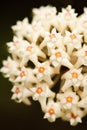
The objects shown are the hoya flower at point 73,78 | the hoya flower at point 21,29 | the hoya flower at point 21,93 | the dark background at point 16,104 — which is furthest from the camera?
the dark background at point 16,104

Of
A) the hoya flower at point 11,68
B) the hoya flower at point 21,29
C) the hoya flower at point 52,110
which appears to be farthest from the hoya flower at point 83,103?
the hoya flower at point 21,29

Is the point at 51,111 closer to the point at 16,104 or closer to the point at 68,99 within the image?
the point at 68,99

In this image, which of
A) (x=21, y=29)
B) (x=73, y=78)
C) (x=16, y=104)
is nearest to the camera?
(x=73, y=78)

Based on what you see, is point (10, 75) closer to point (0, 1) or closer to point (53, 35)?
point (53, 35)

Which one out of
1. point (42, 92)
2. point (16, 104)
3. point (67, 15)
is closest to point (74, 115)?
point (42, 92)

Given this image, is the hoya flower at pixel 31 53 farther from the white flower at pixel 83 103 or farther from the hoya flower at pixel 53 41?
the white flower at pixel 83 103

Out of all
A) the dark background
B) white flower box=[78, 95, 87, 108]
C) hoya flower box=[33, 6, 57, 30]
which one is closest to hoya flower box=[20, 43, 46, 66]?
hoya flower box=[33, 6, 57, 30]
